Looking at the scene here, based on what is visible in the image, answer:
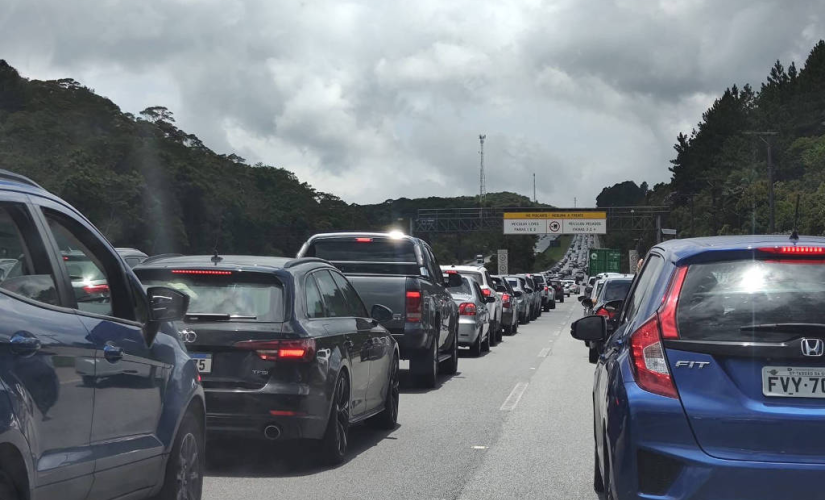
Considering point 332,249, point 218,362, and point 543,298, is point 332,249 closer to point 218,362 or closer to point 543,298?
point 218,362

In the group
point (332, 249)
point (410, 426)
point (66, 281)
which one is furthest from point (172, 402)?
point (332, 249)

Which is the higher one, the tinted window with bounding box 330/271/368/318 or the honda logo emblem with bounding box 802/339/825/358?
the tinted window with bounding box 330/271/368/318

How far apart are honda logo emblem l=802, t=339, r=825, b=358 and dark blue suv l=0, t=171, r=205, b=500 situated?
Result: 2788mm

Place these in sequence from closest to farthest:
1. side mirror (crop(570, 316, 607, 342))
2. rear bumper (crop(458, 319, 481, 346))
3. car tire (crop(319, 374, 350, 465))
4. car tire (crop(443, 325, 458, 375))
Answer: side mirror (crop(570, 316, 607, 342)), car tire (crop(319, 374, 350, 465)), car tire (crop(443, 325, 458, 375)), rear bumper (crop(458, 319, 481, 346))

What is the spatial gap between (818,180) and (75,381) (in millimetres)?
110374

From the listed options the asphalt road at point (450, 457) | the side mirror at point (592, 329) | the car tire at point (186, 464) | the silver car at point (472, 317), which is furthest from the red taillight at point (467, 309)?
the car tire at point (186, 464)

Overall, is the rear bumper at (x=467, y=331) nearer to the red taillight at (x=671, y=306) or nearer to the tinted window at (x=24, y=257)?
the red taillight at (x=671, y=306)

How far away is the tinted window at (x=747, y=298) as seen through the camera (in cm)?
530

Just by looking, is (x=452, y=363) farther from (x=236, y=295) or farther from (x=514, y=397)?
(x=236, y=295)

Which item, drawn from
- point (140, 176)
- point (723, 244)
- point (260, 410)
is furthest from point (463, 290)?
point (140, 176)

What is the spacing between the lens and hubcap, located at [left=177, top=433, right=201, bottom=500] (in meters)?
6.00

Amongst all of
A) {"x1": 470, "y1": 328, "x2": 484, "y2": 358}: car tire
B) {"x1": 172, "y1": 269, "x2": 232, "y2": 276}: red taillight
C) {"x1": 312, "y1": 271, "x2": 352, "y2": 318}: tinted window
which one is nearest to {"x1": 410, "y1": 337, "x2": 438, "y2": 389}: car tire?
{"x1": 312, "y1": 271, "x2": 352, "y2": 318}: tinted window

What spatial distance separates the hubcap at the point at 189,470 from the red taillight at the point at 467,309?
1569 cm

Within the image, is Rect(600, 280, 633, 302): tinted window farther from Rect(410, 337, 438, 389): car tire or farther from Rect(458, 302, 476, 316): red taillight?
Rect(410, 337, 438, 389): car tire
